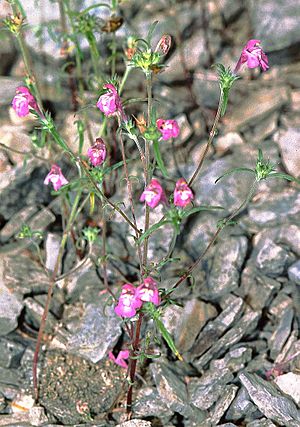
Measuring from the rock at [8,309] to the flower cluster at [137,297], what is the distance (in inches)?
39.5

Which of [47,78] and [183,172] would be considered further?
[47,78]

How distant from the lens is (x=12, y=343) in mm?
3213

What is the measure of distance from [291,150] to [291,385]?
1.54 m

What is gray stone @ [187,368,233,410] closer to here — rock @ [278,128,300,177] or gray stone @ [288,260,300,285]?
gray stone @ [288,260,300,285]

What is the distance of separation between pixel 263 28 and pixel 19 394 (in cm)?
279

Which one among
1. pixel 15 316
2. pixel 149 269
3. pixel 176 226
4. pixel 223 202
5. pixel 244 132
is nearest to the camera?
pixel 176 226

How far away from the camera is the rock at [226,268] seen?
3.32 meters

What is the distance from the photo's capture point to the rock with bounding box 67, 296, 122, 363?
3.15m

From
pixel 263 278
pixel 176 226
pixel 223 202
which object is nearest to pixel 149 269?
pixel 176 226

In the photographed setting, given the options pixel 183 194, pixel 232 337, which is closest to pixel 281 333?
pixel 232 337

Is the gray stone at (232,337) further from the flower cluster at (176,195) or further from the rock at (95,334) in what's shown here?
the flower cluster at (176,195)

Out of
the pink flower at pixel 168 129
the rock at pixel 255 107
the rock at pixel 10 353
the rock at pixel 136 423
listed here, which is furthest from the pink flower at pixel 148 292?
the rock at pixel 255 107

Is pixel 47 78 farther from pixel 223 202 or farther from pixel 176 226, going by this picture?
pixel 176 226

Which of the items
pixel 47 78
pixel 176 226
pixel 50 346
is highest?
pixel 176 226
